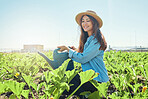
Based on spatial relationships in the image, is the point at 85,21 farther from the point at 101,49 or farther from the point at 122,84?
the point at 122,84

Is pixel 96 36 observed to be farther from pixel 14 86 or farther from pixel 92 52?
pixel 14 86

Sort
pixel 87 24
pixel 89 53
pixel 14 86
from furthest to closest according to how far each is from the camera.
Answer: pixel 87 24, pixel 89 53, pixel 14 86

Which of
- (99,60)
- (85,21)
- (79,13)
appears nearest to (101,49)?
(99,60)

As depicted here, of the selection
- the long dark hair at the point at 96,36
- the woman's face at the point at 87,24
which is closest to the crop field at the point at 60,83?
the long dark hair at the point at 96,36

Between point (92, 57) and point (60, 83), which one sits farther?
point (92, 57)

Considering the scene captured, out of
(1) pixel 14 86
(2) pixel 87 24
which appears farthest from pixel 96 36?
(1) pixel 14 86

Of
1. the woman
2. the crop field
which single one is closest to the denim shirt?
the woman

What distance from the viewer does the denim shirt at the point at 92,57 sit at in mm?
1670

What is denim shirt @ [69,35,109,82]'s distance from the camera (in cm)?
167

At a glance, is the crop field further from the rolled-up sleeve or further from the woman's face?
the woman's face

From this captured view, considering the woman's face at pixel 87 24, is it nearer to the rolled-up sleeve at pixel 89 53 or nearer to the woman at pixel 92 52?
the woman at pixel 92 52

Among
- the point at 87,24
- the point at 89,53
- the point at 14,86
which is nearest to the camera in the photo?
the point at 14,86

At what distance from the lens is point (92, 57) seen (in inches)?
66.6

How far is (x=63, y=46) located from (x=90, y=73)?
995 mm
